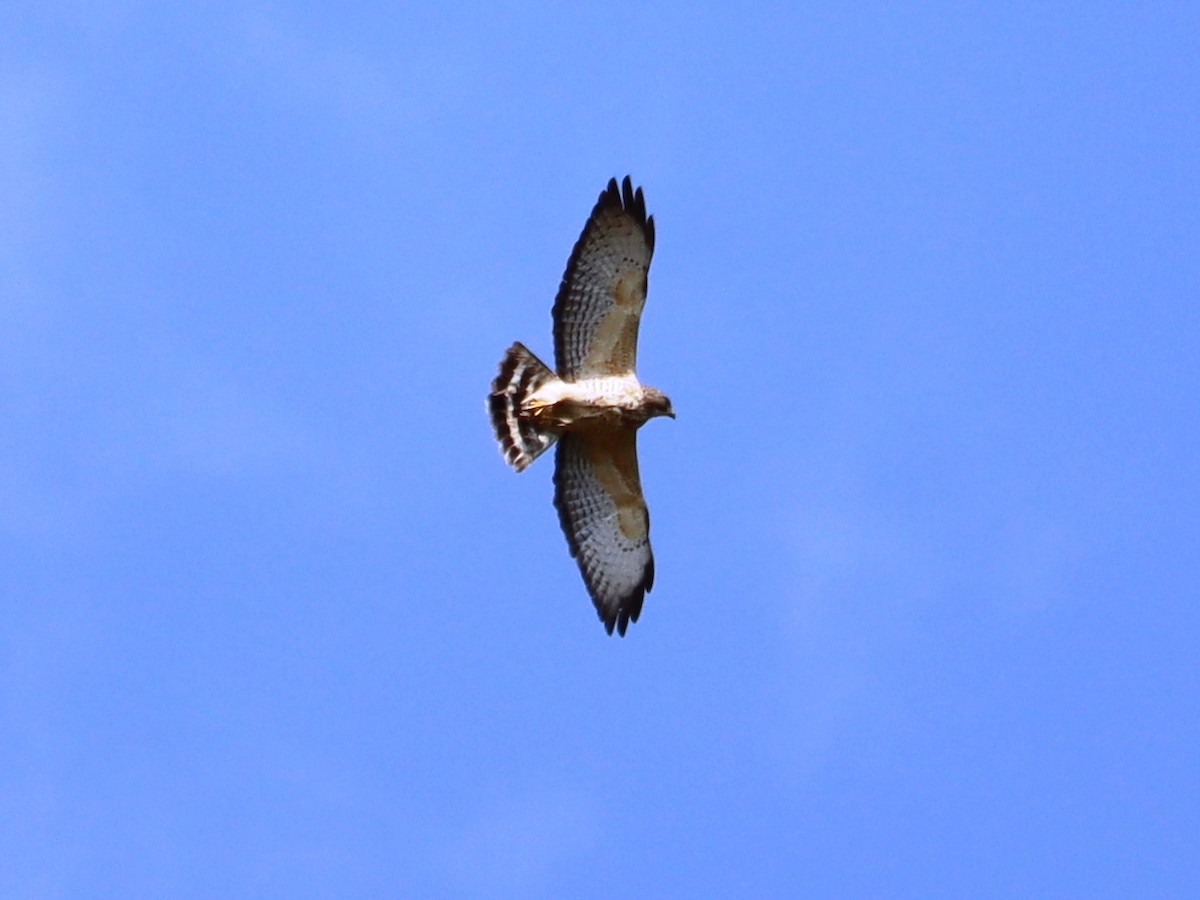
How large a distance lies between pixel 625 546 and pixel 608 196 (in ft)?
7.53

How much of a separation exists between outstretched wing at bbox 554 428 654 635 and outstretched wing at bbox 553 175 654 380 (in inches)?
20.9

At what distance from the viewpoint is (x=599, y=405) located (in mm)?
14805

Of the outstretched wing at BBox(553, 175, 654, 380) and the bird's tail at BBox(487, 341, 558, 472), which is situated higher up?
the outstretched wing at BBox(553, 175, 654, 380)

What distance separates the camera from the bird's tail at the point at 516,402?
14.9m

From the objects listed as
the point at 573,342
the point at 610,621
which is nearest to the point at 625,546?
the point at 610,621

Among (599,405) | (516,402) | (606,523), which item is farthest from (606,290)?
(606,523)

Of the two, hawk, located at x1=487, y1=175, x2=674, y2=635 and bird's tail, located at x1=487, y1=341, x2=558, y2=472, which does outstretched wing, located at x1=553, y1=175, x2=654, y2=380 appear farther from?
bird's tail, located at x1=487, y1=341, x2=558, y2=472

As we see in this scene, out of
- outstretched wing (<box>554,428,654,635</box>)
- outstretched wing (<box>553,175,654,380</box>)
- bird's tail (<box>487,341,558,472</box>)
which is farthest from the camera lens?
outstretched wing (<box>554,428,654,635</box>)

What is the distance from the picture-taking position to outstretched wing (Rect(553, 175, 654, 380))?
48.2 feet

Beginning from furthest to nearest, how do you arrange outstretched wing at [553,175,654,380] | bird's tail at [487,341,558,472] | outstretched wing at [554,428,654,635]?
outstretched wing at [554,428,654,635], bird's tail at [487,341,558,472], outstretched wing at [553,175,654,380]

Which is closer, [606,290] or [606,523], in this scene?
[606,290]

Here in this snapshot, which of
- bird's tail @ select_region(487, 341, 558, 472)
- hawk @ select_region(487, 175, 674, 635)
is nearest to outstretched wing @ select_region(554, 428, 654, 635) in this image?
hawk @ select_region(487, 175, 674, 635)

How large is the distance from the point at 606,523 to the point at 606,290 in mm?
1576

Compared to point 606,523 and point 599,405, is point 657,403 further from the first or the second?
point 606,523
